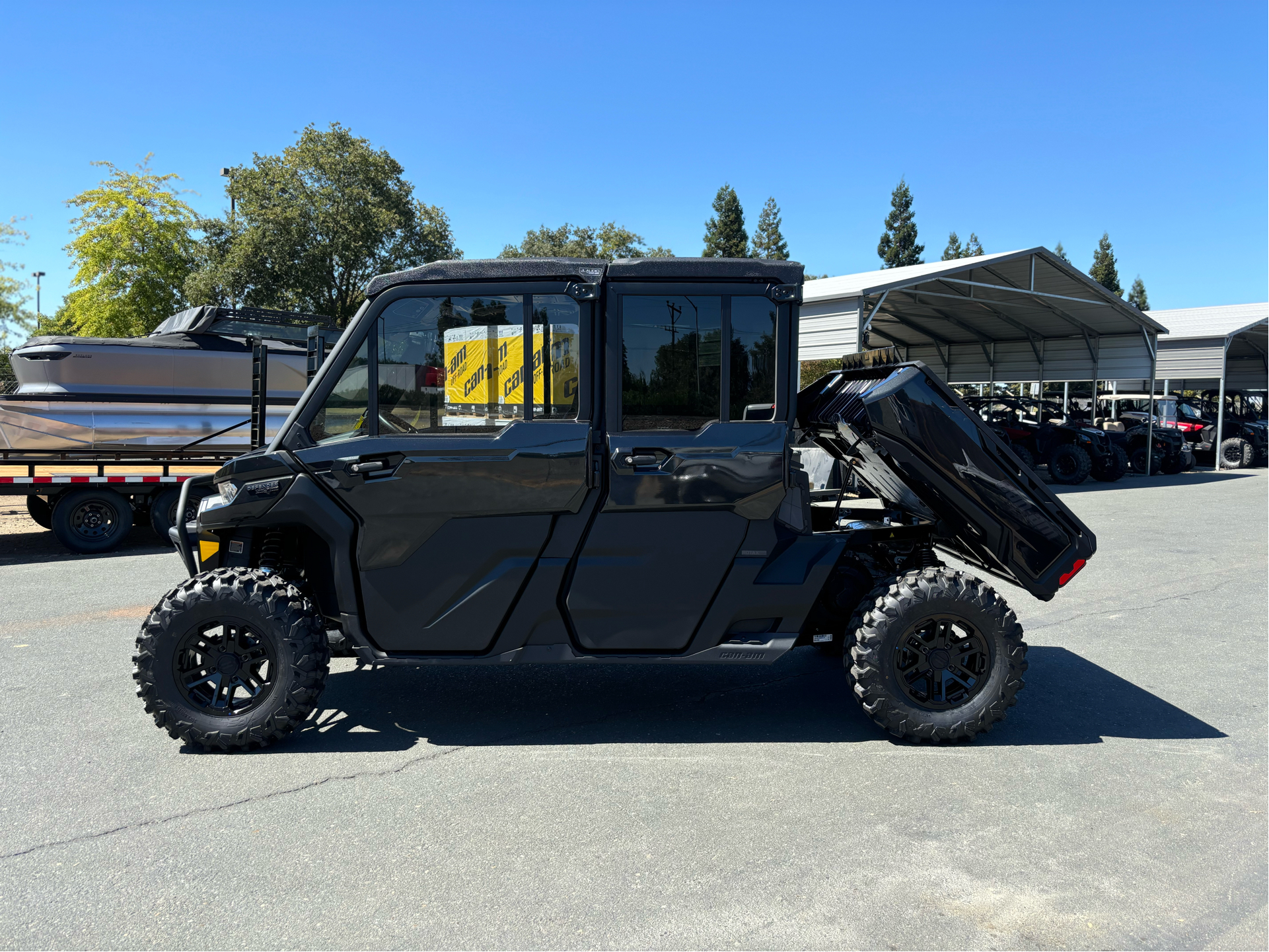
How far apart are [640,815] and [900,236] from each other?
7147 cm

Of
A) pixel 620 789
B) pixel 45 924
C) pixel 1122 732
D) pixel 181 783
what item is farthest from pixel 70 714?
pixel 1122 732

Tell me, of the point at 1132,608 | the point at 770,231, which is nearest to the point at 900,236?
the point at 770,231

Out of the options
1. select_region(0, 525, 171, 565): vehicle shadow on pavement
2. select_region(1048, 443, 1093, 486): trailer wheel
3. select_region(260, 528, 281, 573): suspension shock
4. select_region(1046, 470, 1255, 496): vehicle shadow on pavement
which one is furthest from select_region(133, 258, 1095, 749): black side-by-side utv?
select_region(1048, 443, 1093, 486): trailer wheel

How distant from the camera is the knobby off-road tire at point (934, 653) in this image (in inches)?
163

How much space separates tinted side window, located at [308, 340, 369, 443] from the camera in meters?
4.05

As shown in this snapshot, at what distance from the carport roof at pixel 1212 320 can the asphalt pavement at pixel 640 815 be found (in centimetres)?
2536

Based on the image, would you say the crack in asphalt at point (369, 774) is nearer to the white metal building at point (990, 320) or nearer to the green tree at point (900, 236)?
the white metal building at point (990, 320)

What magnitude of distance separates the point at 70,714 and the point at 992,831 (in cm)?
472

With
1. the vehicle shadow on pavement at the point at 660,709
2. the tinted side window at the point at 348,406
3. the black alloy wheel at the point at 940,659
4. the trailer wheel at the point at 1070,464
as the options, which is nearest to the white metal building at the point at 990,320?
the trailer wheel at the point at 1070,464

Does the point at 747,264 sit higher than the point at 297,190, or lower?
lower

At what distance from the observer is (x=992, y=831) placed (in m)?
3.42

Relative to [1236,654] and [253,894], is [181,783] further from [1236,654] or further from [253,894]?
[1236,654]

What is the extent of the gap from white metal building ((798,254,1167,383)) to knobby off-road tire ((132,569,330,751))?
12625 mm

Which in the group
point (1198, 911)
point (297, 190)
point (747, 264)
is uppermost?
point (297, 190)
